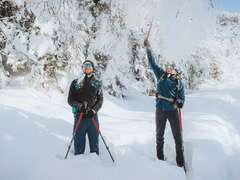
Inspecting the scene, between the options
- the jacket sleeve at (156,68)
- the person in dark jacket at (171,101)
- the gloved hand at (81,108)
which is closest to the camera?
the gloved hand at (81,108)

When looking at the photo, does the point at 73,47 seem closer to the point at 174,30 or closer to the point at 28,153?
the point at 174,30

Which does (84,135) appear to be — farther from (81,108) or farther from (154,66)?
(154,66)

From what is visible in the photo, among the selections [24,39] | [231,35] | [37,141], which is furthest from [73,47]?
[231,35]

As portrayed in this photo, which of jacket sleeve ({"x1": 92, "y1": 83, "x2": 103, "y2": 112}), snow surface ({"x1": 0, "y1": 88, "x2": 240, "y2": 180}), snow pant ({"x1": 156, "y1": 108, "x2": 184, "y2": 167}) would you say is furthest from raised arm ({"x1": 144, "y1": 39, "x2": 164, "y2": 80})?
snow surface ({"x1": 0, "y1": 88, "x2": 240, "y2": 180})

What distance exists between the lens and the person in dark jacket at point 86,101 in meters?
5.76

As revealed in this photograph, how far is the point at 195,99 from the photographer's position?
1931 cm

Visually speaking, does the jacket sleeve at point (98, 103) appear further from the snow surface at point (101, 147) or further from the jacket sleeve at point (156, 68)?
the jacket sleeve at point (156, 68)

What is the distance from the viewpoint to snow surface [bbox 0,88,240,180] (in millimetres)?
5402

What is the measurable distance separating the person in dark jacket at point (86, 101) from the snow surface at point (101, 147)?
12.0 inches

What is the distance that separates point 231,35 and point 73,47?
4484cm

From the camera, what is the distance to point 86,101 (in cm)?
580

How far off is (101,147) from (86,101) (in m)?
1.56

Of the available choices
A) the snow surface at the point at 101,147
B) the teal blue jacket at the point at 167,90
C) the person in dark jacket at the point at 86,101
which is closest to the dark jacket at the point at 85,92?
the person in dark jacket at the point at 86,101

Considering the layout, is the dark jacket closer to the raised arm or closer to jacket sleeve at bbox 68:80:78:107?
jacket sleeve at bbox 68:80:78:107
